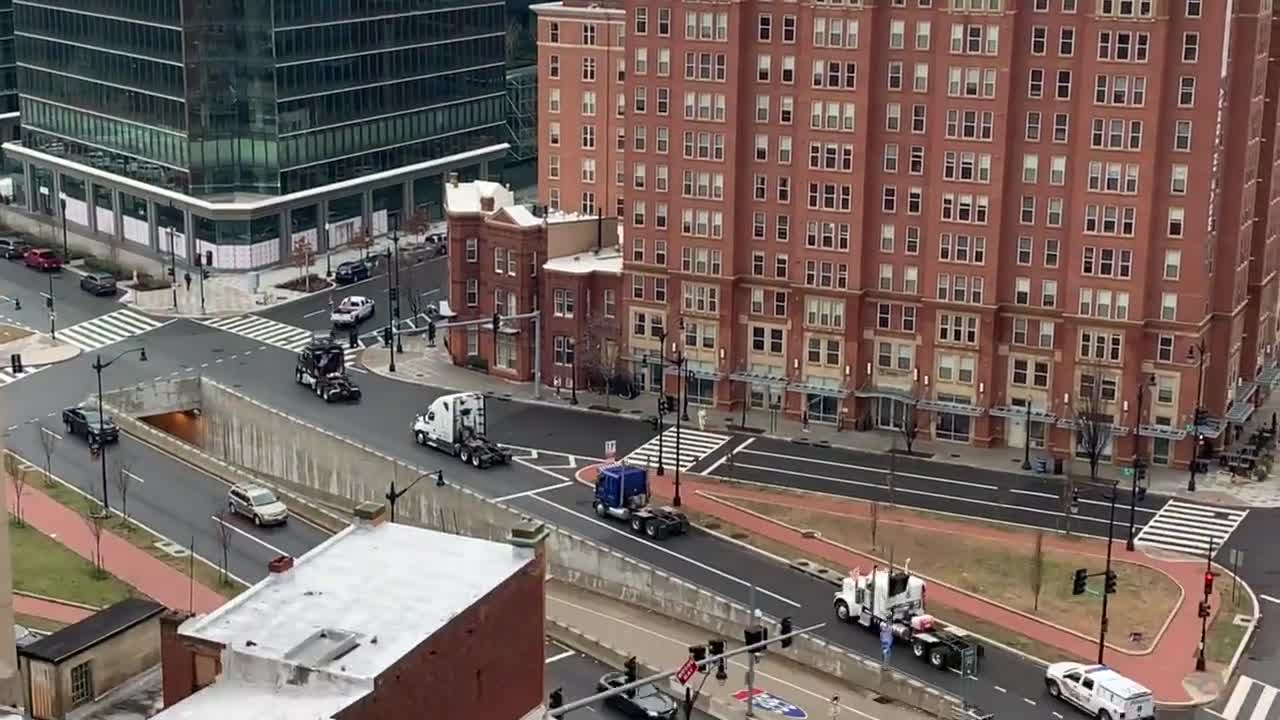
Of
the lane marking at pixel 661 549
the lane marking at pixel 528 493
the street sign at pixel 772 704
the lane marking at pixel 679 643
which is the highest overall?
the lane marking at pixel 528 493

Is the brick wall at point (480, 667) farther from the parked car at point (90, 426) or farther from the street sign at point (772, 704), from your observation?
the parked car at point (90, 426)

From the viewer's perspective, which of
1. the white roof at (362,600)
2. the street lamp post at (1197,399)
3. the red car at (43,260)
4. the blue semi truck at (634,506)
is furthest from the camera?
the red car at (43,260)

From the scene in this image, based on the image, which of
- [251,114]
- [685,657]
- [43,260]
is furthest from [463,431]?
[43,260]

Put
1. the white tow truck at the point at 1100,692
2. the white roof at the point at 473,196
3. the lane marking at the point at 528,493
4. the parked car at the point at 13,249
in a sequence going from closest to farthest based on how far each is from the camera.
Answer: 1. the white tow truck at the point at 1100,692
2. the lane marking at the point at 528,493
3. the white roof at the point at 473,196
4. the parked car at the point at 13,249

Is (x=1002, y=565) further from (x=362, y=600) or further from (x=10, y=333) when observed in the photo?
(x=10, y=333)

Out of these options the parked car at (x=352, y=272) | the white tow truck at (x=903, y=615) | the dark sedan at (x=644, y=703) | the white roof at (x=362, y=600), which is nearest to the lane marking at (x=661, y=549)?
the white tow truck at (x=903, y=615)

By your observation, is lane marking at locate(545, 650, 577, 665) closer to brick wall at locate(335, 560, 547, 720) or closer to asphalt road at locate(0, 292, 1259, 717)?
asphalt road at locate(0, 292, 1259, 717)
